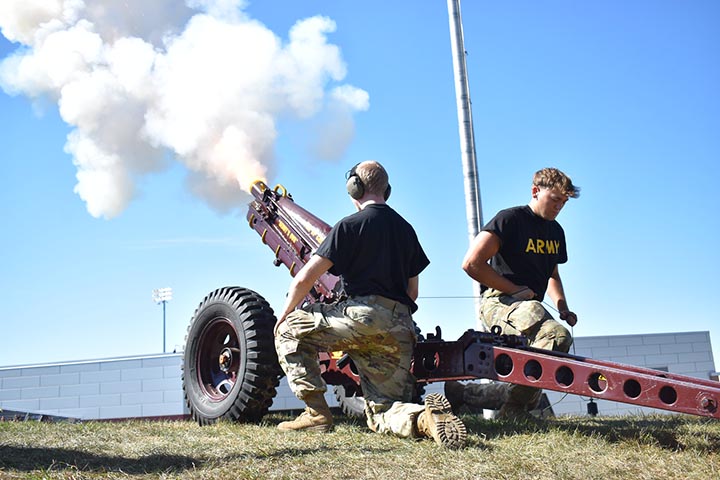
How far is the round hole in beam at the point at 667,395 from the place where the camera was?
4.08 meters

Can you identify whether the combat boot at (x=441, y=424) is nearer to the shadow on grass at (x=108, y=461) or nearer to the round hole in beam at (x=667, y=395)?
the shadow on grass at (x=108, y=461)

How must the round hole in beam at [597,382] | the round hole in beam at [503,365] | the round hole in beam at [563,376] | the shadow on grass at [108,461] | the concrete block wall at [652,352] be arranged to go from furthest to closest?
the concrete block wall at [652,352], the round hole in beam at [503,365], the round hole in beam at [563,376], the round hole in beam at [597,382], the shadow on grass at [108,461]

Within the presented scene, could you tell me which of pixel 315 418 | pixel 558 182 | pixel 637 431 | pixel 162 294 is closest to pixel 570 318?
pixel 558 182

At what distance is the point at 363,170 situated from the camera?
5227 mm

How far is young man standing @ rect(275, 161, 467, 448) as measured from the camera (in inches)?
194

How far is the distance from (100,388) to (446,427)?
15284mm

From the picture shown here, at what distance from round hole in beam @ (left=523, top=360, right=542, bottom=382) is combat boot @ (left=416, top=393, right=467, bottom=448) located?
66 centimetres

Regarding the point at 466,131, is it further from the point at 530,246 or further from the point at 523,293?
the point at 523,293

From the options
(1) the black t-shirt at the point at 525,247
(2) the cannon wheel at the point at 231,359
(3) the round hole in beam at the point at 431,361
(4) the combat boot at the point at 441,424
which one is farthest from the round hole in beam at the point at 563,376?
(2) the cannon wheel at the point at 231,359

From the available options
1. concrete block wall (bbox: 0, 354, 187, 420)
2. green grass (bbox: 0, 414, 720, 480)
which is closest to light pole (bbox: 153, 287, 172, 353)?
concrete block wall (bbox: 0, 354, 187, 420)

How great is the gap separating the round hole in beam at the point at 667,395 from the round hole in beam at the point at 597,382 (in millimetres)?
321

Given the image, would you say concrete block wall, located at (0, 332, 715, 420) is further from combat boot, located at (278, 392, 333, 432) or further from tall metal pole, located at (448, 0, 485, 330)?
combat boot, located at (278, 392, 333, 432)

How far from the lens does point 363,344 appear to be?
5.01 metres

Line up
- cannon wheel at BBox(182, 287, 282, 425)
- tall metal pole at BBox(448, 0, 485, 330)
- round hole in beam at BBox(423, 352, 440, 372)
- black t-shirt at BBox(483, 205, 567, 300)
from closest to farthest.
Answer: round hole in beam at BBox(423, 352, 440, 372), black t-shirt at BBox(483, 205, 567, 300), cannon wheel at BBox(182, 287, 282, 425), tall metal pole at BBox(448, 0, 485, 330)
